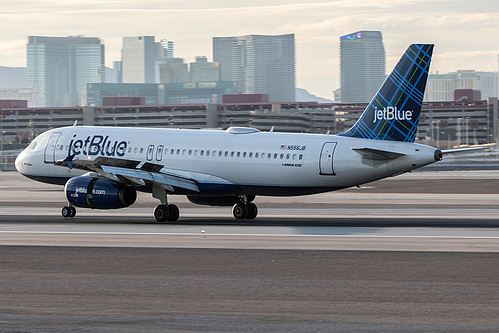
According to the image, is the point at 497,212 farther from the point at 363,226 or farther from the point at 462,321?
the point at 462,321

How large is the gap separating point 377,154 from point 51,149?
59.6 ft

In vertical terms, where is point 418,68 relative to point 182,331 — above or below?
above

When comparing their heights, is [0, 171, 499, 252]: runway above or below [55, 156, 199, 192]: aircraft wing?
below

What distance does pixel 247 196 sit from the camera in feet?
146

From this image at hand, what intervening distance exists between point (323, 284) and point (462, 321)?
5579 millimetres

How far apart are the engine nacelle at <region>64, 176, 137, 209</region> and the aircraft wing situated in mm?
408

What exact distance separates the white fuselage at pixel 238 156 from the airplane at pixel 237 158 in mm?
49

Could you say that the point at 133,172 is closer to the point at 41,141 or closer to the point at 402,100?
the point at 41,141

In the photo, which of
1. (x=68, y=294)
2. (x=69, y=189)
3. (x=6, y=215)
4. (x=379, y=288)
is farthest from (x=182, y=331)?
(x=6, y=215)

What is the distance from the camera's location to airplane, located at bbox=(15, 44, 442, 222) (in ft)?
128

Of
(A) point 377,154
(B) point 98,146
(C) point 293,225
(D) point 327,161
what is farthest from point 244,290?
(B) point 98,146

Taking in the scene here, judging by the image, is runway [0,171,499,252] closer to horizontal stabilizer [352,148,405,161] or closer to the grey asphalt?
the grey asphalt

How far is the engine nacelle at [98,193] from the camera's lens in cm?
4097

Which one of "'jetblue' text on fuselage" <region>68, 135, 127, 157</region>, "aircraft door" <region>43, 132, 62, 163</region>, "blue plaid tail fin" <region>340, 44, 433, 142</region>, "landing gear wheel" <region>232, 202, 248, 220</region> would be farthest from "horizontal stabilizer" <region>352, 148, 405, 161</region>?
"aircraft door" <region>43, 132, 62, 163</region>
